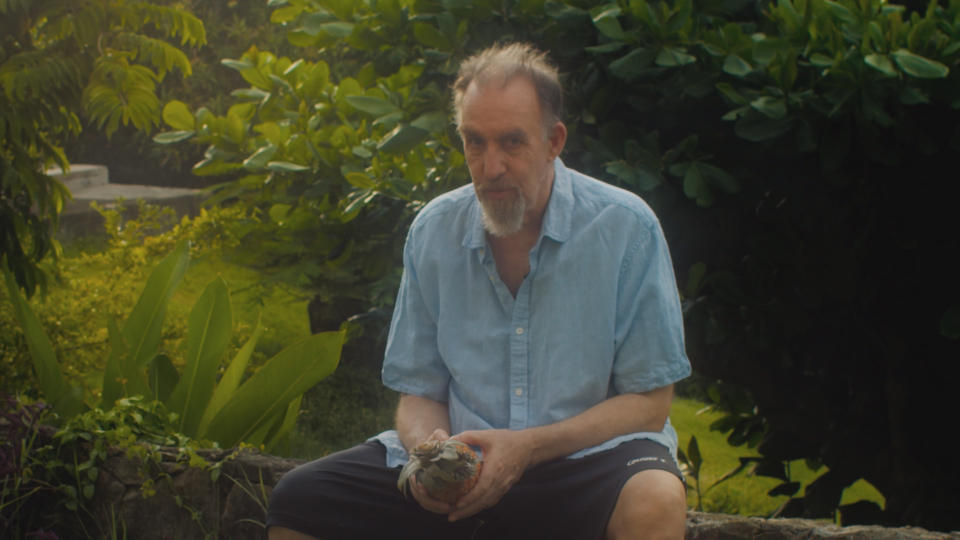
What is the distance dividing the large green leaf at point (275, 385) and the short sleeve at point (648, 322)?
1.07 m

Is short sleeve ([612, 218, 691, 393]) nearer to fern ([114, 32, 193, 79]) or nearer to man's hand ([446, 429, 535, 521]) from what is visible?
man's hand ([446, 429, 535, 521])

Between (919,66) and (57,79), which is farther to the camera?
(57,79)

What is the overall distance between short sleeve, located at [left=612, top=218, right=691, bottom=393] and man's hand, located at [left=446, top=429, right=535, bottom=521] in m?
0.32

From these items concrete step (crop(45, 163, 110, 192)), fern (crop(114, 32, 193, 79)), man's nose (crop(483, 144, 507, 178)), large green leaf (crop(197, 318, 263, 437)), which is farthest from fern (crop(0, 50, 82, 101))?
concrete step (crop(45, 163, 110, 192))

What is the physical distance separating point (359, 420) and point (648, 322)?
3.31m

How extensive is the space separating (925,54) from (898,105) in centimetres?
17

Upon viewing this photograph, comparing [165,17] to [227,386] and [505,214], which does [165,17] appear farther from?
[505,214]

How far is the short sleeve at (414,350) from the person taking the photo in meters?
2.68

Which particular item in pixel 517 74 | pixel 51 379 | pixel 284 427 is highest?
pixel 517 74

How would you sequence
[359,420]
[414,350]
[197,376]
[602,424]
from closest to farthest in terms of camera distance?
[602,424] < [414,350] < [197,376] < [359,420]

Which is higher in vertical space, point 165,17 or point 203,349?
point 165,17

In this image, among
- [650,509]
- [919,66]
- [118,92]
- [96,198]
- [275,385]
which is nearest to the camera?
[650,509]

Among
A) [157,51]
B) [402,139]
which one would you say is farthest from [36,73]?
[402,139]

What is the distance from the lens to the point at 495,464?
7.52ft
